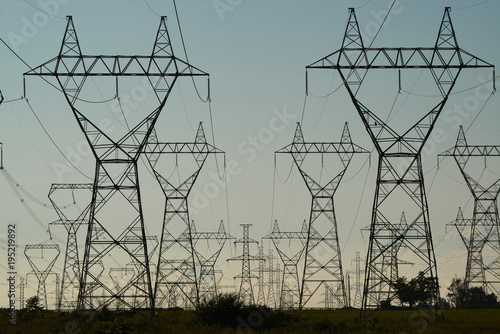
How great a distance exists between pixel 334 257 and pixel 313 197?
25.7 feet

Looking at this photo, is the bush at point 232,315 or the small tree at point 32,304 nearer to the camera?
the bush at point 232,315

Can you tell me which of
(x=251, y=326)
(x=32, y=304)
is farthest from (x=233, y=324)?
(x=32, y=304)

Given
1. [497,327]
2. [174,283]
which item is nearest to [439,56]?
[497,327]

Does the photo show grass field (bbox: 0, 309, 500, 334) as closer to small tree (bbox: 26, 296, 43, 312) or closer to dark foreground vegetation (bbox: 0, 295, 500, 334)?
dark foreground vegetation (bbox: 0, 295, 500, 334)

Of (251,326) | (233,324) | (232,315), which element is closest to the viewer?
(251,326)

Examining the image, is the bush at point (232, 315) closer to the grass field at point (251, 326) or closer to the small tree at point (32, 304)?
the grass field at point (251, 326)

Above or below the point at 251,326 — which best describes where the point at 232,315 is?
above

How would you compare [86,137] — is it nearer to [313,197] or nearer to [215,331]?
[215,331]

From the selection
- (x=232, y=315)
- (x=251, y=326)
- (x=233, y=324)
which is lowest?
(x=251, y=326)

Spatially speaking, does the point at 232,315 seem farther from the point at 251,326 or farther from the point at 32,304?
the point at 32,304

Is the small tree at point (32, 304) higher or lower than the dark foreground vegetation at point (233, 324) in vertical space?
higher

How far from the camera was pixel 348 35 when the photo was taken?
51531mm

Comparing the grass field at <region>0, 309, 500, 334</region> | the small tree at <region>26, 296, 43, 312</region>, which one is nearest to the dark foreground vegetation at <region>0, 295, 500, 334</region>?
the grass field at <region>0, 309, 500, 334</region>

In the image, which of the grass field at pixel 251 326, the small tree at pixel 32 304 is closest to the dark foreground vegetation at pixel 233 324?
the grass field at pixel 251 326
